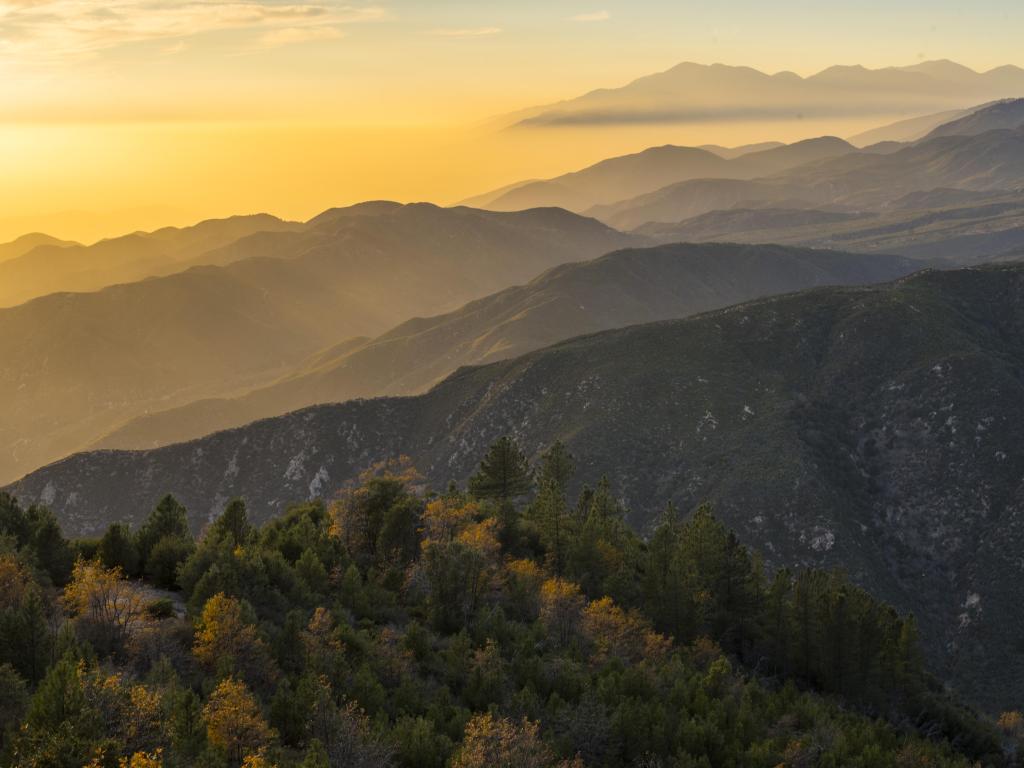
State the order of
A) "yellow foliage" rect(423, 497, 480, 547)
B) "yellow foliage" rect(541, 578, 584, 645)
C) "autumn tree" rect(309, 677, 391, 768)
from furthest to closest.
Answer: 1. "yellow foliage" rect(423, 497, 480, 547)
2. "yellow foliage" rect(541, 578, 584, 645)
3. "autumn tree" rect(309, 677, 391, 768)

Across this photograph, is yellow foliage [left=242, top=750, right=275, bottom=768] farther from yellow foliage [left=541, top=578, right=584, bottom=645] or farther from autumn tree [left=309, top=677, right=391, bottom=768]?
yellow foliage [left=541, top=578, right=584, bottom=645]

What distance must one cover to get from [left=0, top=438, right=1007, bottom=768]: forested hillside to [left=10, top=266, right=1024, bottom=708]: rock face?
119ft

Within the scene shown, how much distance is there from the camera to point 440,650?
53781 millimetres

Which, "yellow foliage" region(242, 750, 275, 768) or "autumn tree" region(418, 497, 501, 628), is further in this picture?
"autumn tree" region(418, 497, 501, 628)

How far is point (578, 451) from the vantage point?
5969 inches

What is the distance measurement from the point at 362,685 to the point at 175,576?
22.2 metres

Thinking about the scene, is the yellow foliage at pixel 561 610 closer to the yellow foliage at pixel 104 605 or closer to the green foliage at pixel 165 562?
the green foliage at pixel 165 562

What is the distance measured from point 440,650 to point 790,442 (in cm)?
10084

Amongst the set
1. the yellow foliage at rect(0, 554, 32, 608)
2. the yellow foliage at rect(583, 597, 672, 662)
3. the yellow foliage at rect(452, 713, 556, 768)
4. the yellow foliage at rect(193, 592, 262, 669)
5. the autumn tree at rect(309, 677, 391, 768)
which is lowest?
the yellow foliage at rect(583, 597, 672, 662)

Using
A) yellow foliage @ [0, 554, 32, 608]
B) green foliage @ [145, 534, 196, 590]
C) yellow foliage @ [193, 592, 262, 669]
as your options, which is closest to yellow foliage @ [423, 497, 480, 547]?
green foliage @ [145, 534, 196, 590]

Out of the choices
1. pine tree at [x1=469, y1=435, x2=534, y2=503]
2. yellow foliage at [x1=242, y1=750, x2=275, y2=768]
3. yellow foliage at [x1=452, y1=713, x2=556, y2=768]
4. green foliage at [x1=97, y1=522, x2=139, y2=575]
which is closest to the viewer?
yellow foliage at [x1=242, y1=750, x2=275, y2=768]

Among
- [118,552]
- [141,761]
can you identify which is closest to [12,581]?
[118,552]

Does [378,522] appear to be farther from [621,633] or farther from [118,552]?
[621,633]

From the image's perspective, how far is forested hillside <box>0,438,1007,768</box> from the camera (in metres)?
34.3
